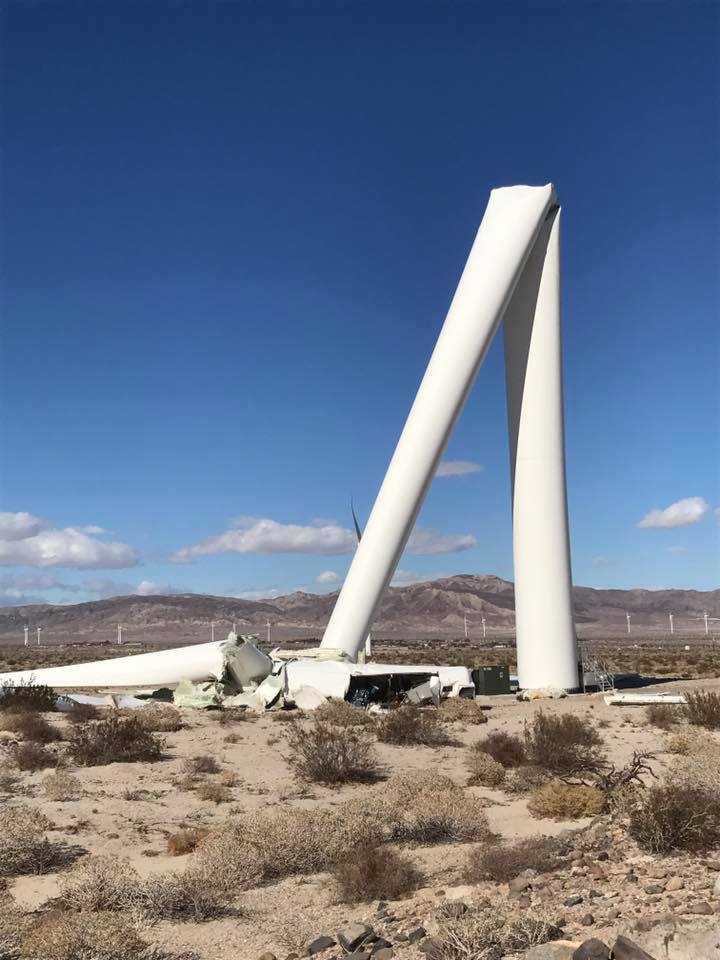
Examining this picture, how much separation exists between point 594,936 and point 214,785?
8429 mm

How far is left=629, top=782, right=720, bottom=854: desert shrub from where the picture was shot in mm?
7906

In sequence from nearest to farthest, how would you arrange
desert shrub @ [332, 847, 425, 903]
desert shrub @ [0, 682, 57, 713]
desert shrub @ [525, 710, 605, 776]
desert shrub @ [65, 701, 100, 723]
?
desert shrub @ [332, 847, 425, 903], desert shrub @ [525, 710, 605, 776], desert shrub @ [65, 701, 100, 723], desert shrub @ [0, 682, 57, 713]

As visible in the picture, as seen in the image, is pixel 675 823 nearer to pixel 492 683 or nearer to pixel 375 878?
pixel 375 878

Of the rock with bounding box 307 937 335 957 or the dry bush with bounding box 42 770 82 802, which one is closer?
the rock with bounding box 307 937 335 957

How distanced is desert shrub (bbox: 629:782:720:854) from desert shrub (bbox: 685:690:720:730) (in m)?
12.0

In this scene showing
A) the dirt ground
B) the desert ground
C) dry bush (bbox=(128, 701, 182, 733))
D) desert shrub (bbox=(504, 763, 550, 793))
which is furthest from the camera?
dry bush (bbox=(128, 701, 182, 733))

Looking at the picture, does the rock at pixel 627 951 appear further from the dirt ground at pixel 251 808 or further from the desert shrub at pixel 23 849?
the desert shrub at pixel 23 849

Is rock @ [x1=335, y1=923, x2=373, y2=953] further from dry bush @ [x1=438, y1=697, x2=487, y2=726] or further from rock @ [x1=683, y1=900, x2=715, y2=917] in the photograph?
dry bush @ [x1=438, y1=697, x2=487, y2=726]

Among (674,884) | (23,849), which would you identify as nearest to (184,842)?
(23,849)

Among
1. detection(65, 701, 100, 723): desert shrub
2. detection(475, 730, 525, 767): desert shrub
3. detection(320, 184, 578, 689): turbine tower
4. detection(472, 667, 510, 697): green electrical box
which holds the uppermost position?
detection(320, 184, 578, 689): turbine tower

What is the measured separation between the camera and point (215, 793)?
41.8 feet

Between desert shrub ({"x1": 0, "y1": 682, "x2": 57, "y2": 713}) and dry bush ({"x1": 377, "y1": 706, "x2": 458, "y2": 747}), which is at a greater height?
desert shrub ({"x1": 0, "y1": 682, "x2": 57, "y2": 713})

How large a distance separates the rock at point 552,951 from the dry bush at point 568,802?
5177mm

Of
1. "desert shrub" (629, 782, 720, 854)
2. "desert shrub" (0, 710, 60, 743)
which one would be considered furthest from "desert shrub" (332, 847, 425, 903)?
"desert shrub" (0, 710, 60, 743)
